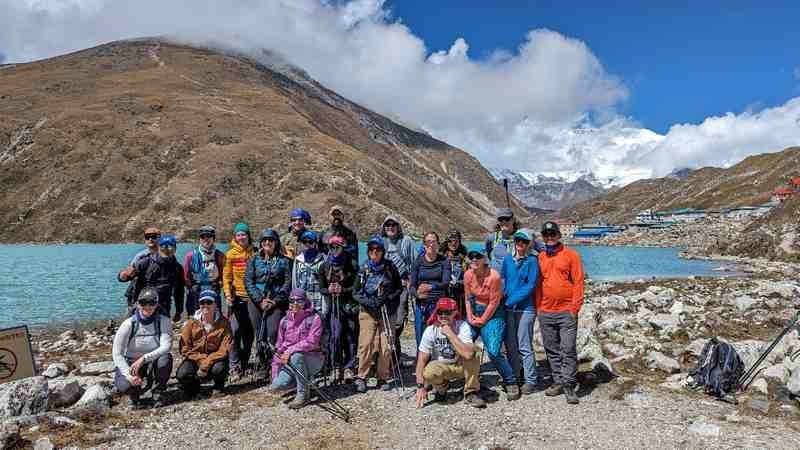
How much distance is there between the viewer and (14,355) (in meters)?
9.51

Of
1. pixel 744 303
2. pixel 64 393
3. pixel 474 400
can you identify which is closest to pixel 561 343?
pixel 474 400

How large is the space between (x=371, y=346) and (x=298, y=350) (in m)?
1.48

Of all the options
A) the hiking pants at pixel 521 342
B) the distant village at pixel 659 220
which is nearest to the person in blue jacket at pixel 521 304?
the hiking pants at pixel 521 342

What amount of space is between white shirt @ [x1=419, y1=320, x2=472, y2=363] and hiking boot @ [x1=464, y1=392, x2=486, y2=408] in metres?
0.69

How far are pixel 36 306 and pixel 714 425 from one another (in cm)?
3027

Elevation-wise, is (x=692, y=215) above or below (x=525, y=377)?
below

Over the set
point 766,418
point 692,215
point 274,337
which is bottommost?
point 692,215

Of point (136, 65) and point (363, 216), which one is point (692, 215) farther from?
point (136, 65)

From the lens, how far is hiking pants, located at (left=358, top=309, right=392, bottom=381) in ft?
32.7

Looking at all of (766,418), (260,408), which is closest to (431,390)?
(260,408)

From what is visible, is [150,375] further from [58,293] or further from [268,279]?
[58,293]

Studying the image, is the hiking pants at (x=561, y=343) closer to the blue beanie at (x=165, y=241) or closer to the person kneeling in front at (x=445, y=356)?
the person kneeling in front at (x=445, y=356)

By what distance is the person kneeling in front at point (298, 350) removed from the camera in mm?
9281

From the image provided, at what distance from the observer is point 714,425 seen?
762 centimetres
